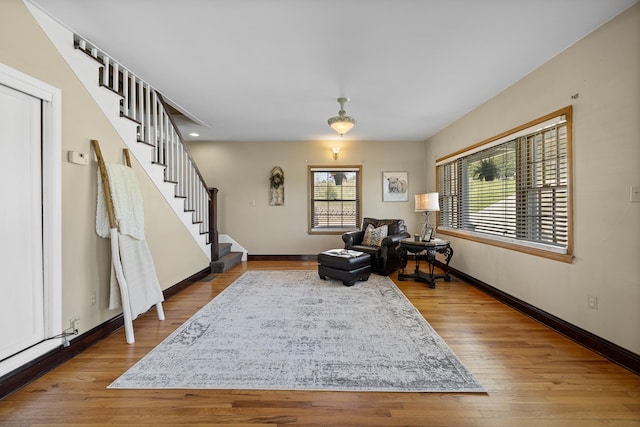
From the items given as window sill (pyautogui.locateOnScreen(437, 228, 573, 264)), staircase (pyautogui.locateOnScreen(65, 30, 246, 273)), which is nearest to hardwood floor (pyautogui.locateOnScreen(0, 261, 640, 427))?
window sill (pyautogui.locateOnScreen(437, 228, 573, 264))

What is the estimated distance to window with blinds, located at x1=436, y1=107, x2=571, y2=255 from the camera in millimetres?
2701

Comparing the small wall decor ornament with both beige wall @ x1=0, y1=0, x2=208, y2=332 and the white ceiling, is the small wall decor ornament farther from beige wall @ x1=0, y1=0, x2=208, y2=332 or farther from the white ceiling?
beige wall @ x1=0, y1=0, x2=208, y2=332

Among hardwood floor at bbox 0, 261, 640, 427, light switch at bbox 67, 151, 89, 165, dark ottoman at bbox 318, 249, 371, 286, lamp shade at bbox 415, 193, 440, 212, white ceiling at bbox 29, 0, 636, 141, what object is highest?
white ceiling at bbox 29, 0, 636, 141

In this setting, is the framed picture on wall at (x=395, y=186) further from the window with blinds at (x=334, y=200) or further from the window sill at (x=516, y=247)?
the window sill at (x=516, y=247)

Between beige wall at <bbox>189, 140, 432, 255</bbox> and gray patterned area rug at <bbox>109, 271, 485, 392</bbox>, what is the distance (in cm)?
270

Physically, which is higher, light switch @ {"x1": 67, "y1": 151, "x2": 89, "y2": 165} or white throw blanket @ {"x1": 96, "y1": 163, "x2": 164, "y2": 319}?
light switch @ {"x1": 67, "y1": 151, "x2": 89, "y2": 165}

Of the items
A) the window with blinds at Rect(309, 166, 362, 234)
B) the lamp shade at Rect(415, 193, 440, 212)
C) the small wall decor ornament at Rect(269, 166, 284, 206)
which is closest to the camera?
the lamp shade at Rect(415, 193, 440, 212)

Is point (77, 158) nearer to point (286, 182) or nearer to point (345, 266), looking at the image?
point (345, 266)

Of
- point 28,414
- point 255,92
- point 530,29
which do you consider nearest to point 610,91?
point 530,29

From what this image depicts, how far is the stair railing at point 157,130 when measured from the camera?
9.05ft

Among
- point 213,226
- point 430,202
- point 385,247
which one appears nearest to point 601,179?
point 430,202

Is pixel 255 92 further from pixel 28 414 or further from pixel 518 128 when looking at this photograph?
pixel 28 414

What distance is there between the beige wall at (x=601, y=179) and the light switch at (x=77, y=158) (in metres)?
4.16

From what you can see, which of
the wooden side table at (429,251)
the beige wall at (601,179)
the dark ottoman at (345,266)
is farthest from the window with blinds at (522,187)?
the dark ottoman at (345,266)
